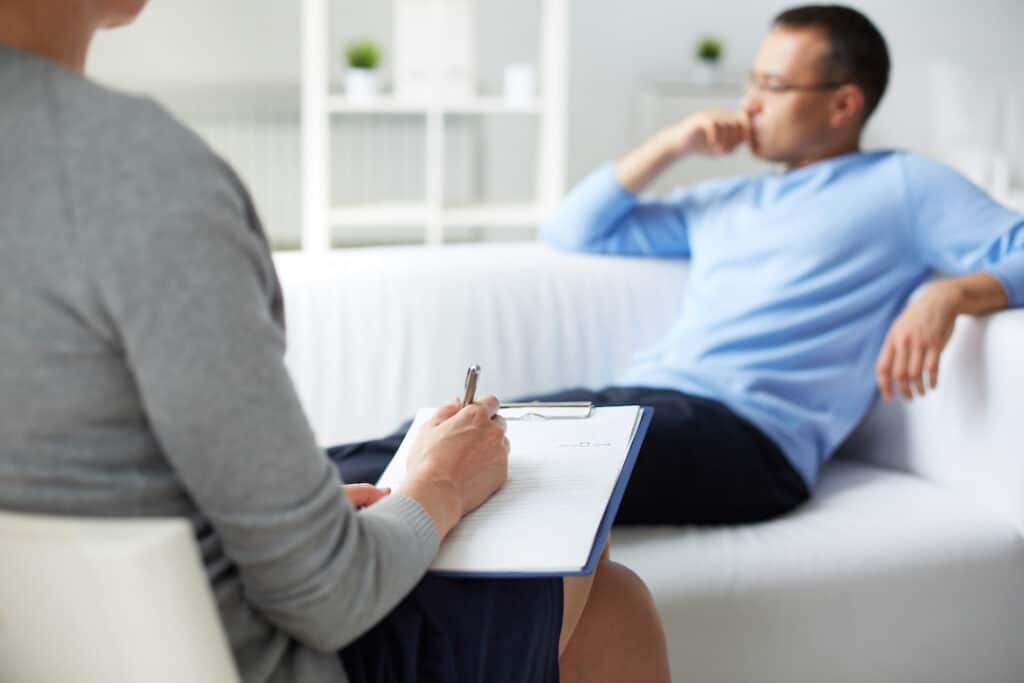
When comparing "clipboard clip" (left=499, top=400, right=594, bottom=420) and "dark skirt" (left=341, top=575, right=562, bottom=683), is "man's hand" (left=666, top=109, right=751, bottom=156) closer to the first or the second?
"clipboard clip" (left=499, top=400, right=594, bottom=420)

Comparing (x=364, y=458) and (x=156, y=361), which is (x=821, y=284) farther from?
(x=156, y=361)

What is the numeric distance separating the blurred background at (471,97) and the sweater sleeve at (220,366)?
3.34m

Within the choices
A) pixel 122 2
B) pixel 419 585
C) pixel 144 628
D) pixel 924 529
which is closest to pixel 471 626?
pixel 419 585

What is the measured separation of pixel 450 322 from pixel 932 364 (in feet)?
2.48

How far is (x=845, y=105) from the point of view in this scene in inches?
82.6

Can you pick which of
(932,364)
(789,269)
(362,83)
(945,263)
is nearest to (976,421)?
(932,364)

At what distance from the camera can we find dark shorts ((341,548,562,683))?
0.94 metres

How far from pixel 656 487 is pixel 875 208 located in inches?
24.7

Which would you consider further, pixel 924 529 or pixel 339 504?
pixel 924 529

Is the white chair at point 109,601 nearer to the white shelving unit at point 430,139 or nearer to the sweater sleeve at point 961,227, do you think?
the sweater sleeve at point 961,227

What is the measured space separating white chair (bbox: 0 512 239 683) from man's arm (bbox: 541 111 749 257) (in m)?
1.53

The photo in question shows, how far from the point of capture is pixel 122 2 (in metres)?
0.83

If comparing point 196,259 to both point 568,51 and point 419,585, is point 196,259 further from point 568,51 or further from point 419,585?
point 568,51

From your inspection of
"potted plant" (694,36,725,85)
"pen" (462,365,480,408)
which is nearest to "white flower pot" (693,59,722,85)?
"potted plant" (694,36,725,85)
